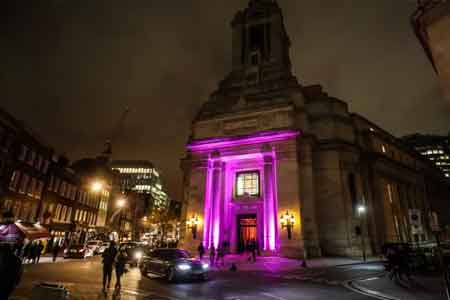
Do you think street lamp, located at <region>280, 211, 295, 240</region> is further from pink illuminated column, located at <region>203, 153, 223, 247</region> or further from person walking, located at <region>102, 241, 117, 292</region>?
person walking, located at <region>102, 241, 117, 292</region>

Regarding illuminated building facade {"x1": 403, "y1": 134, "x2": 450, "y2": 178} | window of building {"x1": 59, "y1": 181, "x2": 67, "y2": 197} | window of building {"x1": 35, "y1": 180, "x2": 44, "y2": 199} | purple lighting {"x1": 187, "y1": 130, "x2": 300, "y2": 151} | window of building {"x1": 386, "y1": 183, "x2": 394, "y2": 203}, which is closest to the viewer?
purple lighting {"x1": 187, "y1": 130, "x2": 300, "y2": 151}

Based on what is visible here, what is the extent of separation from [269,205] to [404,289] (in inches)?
671

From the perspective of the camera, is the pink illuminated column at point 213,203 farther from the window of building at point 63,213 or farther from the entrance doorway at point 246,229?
the window of building at point 63,213

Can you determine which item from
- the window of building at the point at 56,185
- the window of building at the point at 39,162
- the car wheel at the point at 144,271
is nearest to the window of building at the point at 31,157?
the window of building at the point at 39,162

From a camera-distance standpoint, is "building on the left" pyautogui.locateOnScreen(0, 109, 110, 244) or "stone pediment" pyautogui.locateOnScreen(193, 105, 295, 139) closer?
"building on the left" pyautogui.locateOnScreen(0, 109, 110, 244)

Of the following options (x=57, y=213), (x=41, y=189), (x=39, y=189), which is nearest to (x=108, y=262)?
(x=39, y=189)

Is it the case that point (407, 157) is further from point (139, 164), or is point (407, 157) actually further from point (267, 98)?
point (139, 164)

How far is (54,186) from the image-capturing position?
36.1 meters

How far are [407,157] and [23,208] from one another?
63.7 m

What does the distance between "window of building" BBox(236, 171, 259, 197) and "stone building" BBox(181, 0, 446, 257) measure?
120mm

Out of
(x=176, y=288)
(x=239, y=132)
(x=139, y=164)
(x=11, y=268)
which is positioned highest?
(x=139, y=164)

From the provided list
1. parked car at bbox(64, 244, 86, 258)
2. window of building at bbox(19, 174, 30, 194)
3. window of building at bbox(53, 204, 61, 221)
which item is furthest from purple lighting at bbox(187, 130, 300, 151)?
window of building at bbox(53, 204, 61, 221)

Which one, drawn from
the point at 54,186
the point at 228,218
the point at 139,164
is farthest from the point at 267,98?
the point at 139,164

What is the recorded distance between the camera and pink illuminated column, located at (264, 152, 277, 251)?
26844 mm
